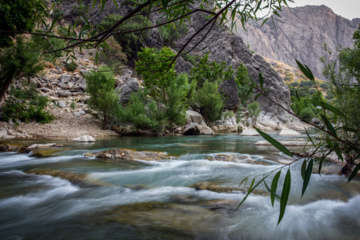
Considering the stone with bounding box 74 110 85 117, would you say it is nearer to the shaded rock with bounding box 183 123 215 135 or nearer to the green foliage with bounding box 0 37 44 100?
the green foliage with bounding box 0 37 44 100

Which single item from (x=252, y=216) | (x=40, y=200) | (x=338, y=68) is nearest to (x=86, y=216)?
(x=40, y=200)

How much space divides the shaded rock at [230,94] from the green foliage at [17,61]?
1080 inches

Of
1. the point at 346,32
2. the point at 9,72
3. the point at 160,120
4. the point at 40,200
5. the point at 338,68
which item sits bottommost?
the point at 40,200

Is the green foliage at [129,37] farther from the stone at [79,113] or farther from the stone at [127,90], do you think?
the stone at [79,113]

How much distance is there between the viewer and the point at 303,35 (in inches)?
5940

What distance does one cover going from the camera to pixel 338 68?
5.50 meters

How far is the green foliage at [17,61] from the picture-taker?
39.3 feet

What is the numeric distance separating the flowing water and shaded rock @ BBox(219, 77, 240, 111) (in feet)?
97.7

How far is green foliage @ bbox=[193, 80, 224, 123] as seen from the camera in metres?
26.2

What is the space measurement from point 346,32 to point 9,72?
8147 inches

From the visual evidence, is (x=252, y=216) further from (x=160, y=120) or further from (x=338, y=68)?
(x=160, y=120)

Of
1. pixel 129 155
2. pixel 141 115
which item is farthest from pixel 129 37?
pixel 129 155

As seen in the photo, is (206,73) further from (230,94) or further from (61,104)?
(61,104)

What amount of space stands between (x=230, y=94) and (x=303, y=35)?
6152 inches
